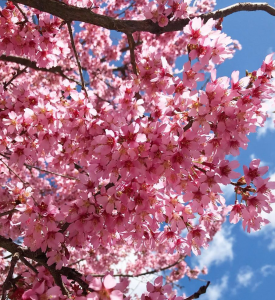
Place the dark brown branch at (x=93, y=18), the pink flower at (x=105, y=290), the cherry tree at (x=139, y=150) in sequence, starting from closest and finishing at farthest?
the pink flower at (x=105, y=290) → the cherry tree at (x=139, y=150) → the dark brown branch at (x=93, y=18)

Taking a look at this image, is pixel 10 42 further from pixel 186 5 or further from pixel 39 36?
pixel 186 5

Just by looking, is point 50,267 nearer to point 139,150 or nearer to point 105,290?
point 105,290

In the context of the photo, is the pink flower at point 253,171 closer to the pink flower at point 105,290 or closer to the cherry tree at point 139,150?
the cherry tree at point 139,150

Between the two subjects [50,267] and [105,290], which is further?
[50,267]

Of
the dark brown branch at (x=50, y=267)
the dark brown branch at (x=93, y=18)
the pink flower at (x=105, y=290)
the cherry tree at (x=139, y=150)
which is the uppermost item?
the dark brown branch at (x=93, y=18)

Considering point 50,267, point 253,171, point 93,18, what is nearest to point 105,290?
point 50,267

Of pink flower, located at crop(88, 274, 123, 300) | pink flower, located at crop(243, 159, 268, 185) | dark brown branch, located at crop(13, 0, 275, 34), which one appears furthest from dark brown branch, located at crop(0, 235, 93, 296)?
dark brown branch, located at crop(13, 0, 275, 34)

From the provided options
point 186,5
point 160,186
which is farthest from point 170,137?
point 186,5

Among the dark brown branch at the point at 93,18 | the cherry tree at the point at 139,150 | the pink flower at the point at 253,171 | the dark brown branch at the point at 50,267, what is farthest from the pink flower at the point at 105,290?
the dark brown branch at the point at 93,18

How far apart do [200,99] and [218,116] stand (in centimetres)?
21

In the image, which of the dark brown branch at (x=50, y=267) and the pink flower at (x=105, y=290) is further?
the dark brown branch at (x=50, y=267)

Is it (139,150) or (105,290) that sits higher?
(139,150)

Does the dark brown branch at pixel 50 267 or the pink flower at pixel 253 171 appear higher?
the pink flower at pixel 253 171

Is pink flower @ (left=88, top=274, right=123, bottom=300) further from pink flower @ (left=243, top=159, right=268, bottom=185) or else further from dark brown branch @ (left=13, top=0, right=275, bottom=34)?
dark brown branch @ (left=13, top=0, right=275, bottom=34)
